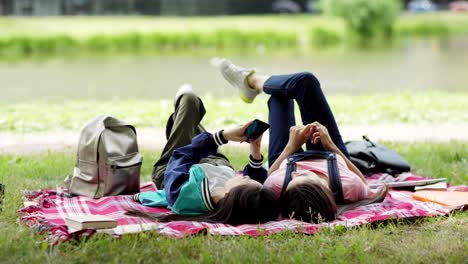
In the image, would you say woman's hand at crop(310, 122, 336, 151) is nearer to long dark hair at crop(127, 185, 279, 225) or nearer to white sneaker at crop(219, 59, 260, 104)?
long dark hair at crop(127, 185, 279, 225)

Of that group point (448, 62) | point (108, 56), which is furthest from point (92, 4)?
point (448, 62)

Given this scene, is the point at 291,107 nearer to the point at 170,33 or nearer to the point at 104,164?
the point at 104,164

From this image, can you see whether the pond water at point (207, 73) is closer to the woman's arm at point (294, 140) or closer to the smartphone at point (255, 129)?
the woman's arm at point (294, 140)

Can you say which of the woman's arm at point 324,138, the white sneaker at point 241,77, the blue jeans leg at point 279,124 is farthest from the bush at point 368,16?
the woman's arm at point 324,138

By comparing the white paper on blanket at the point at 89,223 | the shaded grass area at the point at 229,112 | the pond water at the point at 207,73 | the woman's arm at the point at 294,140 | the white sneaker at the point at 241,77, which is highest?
the white sneaker at the point at 241,77

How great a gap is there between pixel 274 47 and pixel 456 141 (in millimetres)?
18011

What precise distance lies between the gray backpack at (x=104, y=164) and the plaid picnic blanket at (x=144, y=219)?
97 millimetres

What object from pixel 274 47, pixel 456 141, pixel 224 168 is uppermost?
pixel 224 168

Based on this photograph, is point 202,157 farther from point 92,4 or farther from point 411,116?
point 92,4

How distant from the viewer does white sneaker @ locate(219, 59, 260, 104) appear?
540 cm

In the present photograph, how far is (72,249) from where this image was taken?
12.3ft

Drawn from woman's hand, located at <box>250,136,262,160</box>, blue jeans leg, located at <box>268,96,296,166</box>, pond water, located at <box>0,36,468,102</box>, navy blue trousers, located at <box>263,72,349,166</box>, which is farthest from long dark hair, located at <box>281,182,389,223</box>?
pond water, located at <box>0,36,468,102</box>

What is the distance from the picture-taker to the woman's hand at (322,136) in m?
4.73

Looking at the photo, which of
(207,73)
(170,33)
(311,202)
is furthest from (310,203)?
(170,33)
